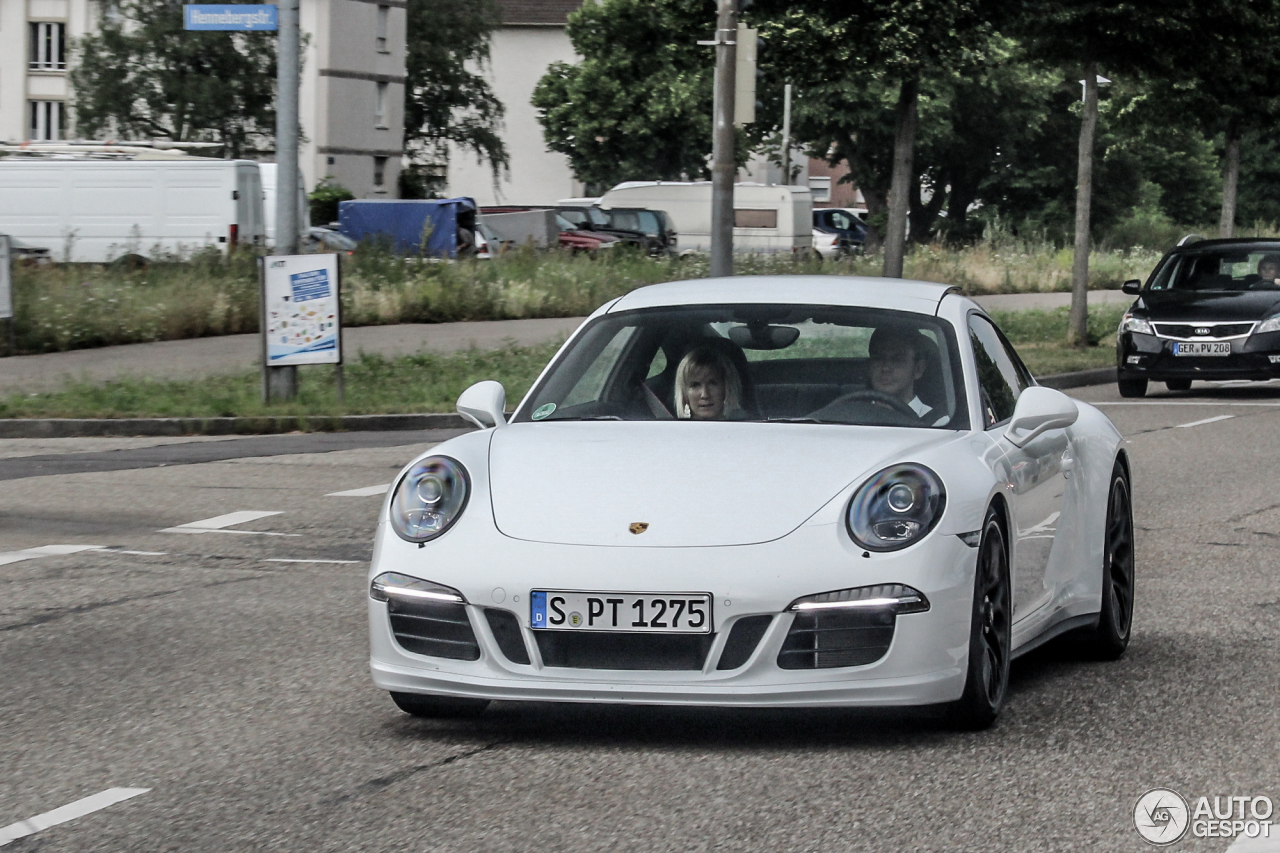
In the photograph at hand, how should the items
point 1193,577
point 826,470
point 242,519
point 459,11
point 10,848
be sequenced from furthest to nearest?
point 459,11 < point 242,519 < point 1193,577 < point 826,470 < point 10,848

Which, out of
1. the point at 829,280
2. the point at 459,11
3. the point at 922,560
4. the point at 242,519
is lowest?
the point at 242,519

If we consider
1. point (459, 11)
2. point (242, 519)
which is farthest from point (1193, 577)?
point (459, 11)

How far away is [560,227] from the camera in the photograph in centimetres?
5122

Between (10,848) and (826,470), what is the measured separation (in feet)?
7.41

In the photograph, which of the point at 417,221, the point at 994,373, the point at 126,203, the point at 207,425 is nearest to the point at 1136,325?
the point at 207,425

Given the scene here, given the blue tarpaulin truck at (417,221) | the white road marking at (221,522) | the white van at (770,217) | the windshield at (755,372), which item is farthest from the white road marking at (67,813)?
the white van at (770,217)

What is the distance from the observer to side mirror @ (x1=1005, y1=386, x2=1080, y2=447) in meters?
5.85

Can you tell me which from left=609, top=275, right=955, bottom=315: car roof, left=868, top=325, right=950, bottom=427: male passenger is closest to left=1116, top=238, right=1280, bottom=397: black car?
left=609, top=275, right=955, bottom=315: car roof

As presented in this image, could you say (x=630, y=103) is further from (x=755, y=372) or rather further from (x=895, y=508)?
(x=895, y=508)

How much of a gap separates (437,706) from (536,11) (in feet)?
290

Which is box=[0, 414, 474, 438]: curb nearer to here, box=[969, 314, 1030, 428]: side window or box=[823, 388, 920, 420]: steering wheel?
box=[969, 314, 1030, 428]: side window

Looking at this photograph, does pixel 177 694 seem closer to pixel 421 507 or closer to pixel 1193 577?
pixel 421 507

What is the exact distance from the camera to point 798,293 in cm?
632

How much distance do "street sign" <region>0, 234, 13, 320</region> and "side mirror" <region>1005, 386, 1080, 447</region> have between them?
55.0 ft
